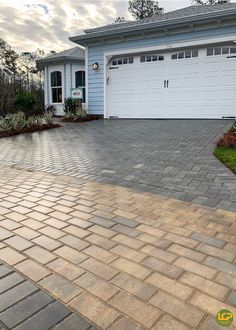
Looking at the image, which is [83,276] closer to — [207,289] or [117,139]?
[207,289]

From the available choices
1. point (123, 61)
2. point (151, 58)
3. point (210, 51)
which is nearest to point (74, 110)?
point (123, 61)

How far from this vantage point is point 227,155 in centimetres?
524

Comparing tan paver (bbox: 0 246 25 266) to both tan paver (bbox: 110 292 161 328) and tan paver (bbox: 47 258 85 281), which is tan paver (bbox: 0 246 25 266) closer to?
tan paver (bbox: 47 258 85 281)

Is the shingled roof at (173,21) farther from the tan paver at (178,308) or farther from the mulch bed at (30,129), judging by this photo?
the tan paver at (178,308)

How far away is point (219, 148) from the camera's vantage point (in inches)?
229

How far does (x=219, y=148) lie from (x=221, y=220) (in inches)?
128

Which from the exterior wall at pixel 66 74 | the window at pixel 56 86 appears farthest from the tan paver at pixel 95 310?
the window at pixel 56 86

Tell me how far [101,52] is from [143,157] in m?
7.68

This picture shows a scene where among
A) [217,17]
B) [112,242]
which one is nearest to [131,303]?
[112,242]

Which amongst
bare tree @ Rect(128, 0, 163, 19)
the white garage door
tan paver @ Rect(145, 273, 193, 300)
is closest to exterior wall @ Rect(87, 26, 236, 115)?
the white garage door

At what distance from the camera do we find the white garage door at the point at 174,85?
31.7 feet

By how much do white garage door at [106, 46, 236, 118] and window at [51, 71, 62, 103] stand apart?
4085 millimetres

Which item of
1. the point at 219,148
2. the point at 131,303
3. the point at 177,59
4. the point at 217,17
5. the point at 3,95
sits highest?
the point at 217,17

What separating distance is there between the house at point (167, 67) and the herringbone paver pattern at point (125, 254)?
24.1 feet
